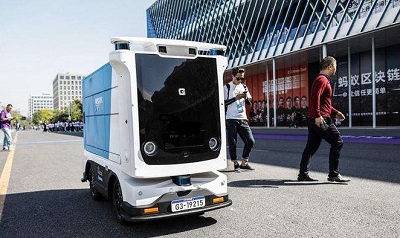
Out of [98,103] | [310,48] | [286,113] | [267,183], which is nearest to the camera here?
[98,103]

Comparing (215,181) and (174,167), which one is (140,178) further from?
(215,181)

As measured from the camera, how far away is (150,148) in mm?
3279

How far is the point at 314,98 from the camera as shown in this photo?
5133 mm

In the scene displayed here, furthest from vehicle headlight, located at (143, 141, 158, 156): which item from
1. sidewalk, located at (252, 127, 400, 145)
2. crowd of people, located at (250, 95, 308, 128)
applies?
crowd of people, located at (250, 95, 308, 128)

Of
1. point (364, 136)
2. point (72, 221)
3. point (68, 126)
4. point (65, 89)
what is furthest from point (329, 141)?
point (65, 89)

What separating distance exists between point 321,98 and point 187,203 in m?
3.01

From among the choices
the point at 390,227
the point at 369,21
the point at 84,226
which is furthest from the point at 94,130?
the point at 369,21

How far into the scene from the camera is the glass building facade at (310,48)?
19.3 meters

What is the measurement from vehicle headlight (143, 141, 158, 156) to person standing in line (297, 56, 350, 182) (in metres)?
2.77

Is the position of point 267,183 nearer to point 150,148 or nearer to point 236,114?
point 236,114

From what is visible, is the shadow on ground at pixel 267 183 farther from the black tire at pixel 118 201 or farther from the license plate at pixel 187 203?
the black tire at pixel 118 201

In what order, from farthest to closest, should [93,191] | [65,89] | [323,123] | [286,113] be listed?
[65,89] < [286,113] < [323,123] < [93,191]

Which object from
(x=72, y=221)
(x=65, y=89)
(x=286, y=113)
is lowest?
(x=72, y=221)

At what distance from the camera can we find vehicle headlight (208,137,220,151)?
11.9 feet
